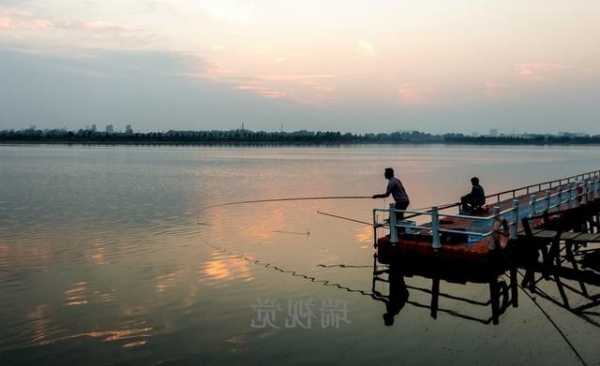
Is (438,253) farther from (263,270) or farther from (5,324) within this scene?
(5,324)

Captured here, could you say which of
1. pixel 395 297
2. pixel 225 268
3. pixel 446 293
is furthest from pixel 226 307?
pixel 446 293

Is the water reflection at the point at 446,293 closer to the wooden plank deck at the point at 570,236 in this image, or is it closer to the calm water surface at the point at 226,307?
the calm water surface at the point at 226,307

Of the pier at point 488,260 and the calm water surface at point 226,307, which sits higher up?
the pier at point 488,260

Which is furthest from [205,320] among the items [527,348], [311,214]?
[311,214]

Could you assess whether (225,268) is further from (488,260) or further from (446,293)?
(488,260)

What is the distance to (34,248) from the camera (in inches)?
962

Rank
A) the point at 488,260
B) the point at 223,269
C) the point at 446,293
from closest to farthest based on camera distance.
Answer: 1. the point at 488,260
2. the point at 446,293
3. the point at 223,269

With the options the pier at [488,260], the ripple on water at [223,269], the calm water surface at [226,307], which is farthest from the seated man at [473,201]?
the ripple on water at [223,269]

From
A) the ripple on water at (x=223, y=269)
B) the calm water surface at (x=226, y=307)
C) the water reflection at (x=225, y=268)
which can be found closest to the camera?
the calm water surface at (x=226, y=307)

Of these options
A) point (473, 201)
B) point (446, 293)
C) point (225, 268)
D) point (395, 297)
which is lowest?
point (225, 268)

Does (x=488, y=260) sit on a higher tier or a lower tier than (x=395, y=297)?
higher

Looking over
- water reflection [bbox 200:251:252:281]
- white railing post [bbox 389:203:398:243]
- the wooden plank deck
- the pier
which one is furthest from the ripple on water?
the wooden plank deck

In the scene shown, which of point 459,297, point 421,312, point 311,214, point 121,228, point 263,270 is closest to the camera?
point 421,312

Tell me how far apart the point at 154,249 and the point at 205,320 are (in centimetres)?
1094
